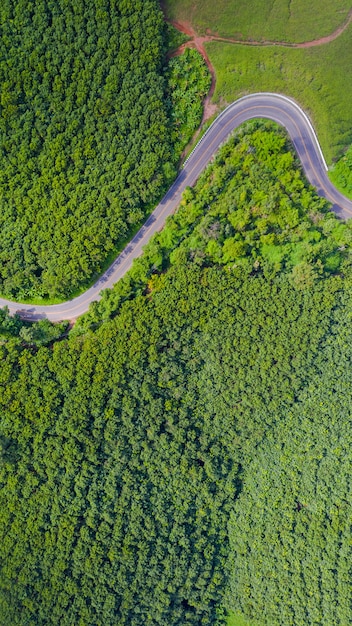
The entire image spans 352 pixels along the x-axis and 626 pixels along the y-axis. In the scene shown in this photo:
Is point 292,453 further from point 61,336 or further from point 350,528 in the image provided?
point 61,336

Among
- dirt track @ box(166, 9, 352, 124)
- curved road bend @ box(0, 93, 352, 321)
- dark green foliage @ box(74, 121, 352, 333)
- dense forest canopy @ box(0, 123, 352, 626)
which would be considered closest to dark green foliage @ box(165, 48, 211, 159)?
dirt track @ box(166, 9, 352, 124)

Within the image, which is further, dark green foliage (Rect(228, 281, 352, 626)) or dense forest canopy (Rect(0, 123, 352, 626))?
dark green foliage (Rect(228, 281, 352, 626))

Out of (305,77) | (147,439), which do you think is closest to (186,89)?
(305,77)

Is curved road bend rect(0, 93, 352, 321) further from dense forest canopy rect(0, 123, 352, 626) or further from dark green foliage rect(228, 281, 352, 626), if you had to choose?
dark green foliage rect(228, 281, 352, 626)

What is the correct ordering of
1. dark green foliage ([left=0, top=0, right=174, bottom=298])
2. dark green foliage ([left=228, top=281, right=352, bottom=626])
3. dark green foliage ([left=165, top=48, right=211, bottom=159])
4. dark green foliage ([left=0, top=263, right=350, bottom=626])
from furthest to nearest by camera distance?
dark green foliage ([left=165, top=48, right=211, bottom=159]), dark green foliage ([left=0, top=0, right=174, bottom=298]), dark green foliage ([left=228, top=281, right=352, bottom=626]), dark green foliage ([left=0, top=263, right=350, bottom=626])

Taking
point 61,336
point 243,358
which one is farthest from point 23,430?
point 243,358

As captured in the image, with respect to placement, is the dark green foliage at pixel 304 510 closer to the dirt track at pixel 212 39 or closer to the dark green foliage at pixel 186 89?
the dark green foliage at pixel 186 89

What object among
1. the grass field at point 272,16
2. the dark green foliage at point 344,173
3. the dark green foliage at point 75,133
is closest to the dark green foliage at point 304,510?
the dark green foliage at point 344,173

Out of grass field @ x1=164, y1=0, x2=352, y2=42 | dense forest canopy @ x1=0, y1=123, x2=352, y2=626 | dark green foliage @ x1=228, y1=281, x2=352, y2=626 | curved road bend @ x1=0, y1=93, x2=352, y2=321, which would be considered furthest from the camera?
curved road bend @ x1=0, y1=93, x2=352, y2=321
